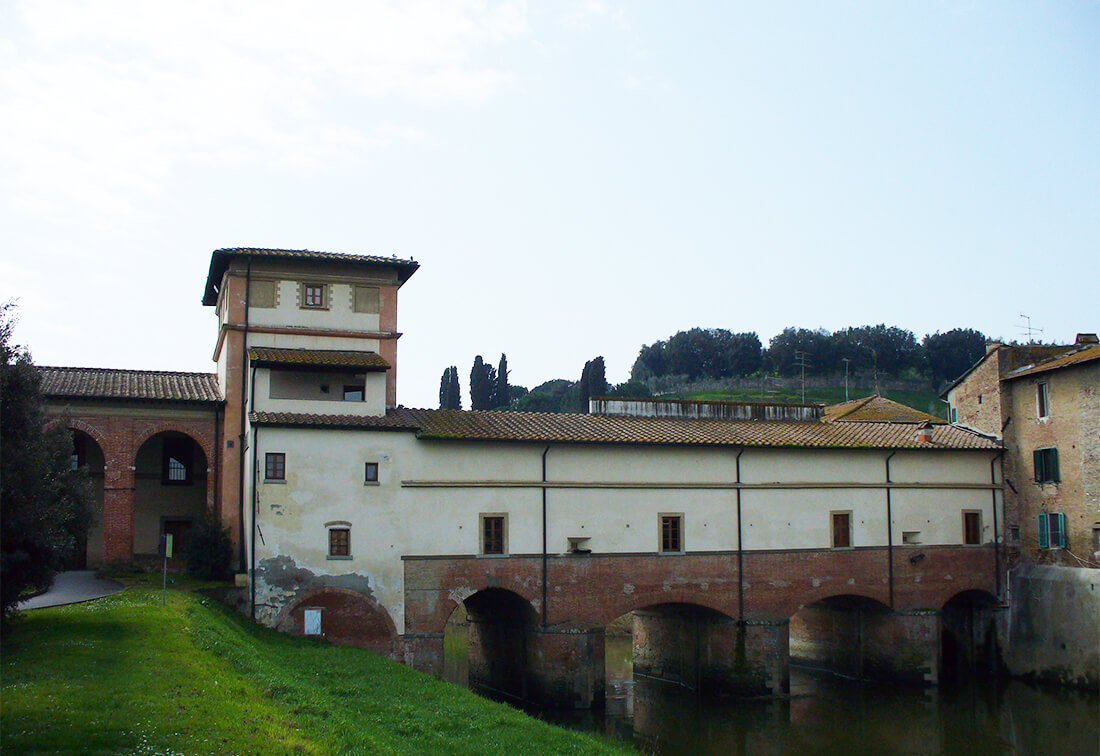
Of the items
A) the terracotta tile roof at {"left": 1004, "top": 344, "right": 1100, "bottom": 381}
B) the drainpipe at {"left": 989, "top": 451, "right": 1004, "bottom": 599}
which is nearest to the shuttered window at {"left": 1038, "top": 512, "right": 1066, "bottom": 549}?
the drainpipe at {"left": 989, "top": 451, "right": 1004, "bottom": 599}

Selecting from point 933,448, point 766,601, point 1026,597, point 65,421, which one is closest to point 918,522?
point 933,448

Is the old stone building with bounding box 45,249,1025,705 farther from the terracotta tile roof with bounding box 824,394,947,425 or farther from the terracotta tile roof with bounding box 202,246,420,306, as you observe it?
the terracotta tile roof with bounding box 824,394,947,425

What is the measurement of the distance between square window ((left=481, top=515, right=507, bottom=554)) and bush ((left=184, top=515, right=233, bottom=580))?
7.99 m

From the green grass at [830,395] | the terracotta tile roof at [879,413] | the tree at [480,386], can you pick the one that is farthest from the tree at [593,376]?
the terracotta tile roof at [879,413]

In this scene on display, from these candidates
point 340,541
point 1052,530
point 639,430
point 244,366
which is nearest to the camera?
point 340,541

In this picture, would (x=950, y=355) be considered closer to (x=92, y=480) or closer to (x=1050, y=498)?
(x=1050, y=498)

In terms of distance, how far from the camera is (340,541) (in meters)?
26.2

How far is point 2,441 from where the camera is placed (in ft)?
53.3

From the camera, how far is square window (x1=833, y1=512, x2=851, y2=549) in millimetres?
31375

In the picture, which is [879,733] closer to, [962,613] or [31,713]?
[962,613]

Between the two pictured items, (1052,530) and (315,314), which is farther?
(1052,530)

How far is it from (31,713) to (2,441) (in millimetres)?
6317

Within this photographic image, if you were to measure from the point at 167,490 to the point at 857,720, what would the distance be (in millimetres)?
24232

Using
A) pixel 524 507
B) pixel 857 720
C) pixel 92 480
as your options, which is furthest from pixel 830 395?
pixel 92 480
